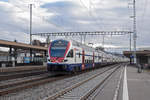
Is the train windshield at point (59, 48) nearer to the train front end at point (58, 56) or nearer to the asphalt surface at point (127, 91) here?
the train front end at point (58, 56)

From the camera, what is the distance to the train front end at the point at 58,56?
60.7ft

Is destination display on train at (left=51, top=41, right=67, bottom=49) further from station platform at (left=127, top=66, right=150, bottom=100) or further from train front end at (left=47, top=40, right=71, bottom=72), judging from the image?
station platform at (left=127, top=66, right=150, bottom=100)

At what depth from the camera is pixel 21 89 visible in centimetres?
1139

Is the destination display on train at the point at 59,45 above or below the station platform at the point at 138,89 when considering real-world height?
above

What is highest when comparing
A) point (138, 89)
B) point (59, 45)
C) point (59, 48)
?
point (59, 45)

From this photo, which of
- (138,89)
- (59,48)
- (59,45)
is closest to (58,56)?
(59,48)

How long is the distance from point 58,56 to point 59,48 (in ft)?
2.63

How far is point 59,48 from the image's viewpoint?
1912 cm

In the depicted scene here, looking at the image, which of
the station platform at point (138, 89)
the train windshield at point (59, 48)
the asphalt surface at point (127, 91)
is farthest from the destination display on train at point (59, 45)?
the station platform at point (138, 89)

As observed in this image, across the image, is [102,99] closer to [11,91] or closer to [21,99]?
[21,99]

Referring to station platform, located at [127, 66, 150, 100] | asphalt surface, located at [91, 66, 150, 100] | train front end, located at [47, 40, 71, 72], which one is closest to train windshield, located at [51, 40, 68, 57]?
train front end, located at [47, 40, 71, 72]

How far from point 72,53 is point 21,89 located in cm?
862

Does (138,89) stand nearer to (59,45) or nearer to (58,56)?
(58,56)

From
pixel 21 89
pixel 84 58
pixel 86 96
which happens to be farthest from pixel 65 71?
pixel 86 96
